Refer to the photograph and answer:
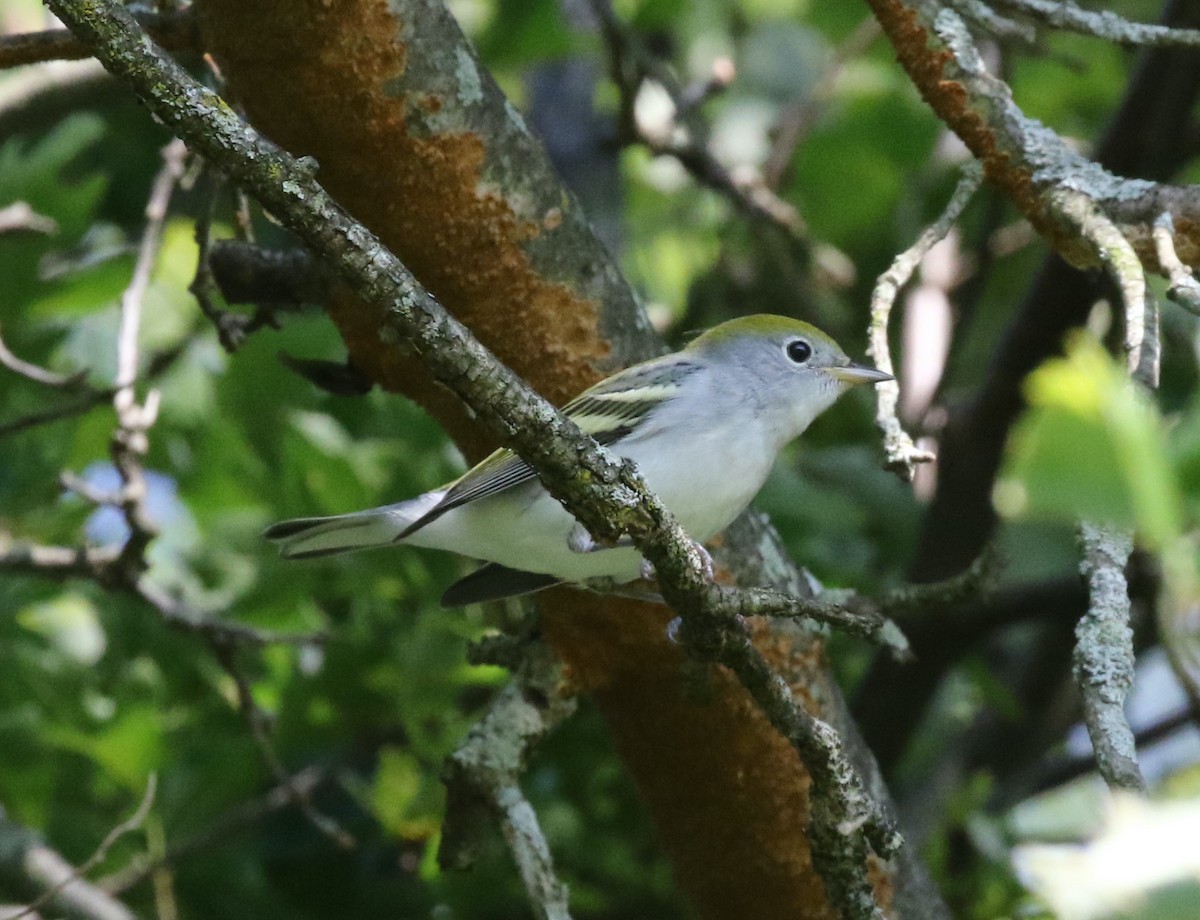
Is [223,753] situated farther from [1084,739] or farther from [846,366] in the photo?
[1084,739]

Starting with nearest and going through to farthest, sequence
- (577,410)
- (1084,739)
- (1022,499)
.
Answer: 1. (1022,499)
2. (577,410)
3. (1084,739)

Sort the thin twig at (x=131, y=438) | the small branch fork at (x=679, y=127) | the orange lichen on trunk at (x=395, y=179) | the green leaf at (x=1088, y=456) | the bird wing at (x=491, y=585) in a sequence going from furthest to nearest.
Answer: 1. the small branch fork at (x=679, y=127)
2. the thin twig at (x=131, y=438)
3. the bird wing at (x=491, y=585)
4. the orange lichen on trunk at (x=395, y=179)
5. the green leaf at (x=1088, y=456)

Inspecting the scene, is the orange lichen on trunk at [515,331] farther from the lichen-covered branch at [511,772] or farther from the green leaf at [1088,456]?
the green leaf at [1088,456]

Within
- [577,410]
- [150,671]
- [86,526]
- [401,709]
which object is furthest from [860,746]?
[86,526]

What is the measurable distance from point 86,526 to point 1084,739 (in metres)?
2.94

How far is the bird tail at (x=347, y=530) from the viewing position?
109 inches

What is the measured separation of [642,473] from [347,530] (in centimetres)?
63

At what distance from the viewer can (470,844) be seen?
94.5 inches

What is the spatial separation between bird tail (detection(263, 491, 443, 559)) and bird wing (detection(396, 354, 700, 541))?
7cm

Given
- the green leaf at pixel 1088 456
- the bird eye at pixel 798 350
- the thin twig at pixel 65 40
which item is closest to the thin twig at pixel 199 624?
the thin twig at pixel 65 40

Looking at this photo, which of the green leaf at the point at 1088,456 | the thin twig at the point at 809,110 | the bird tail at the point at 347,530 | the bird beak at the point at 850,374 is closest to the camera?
the green leaf at the point at 1088,456

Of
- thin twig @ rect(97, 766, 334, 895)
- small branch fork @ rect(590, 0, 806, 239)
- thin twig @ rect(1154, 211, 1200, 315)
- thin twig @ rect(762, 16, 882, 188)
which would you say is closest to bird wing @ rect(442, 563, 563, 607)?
thin twig @ rect(97, 766, 334, 895)

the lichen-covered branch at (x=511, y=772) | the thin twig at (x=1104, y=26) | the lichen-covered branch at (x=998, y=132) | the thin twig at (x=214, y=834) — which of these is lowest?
the thin twig at (x=214, y=834)

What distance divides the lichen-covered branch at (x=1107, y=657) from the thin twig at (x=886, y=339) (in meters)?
0.26
